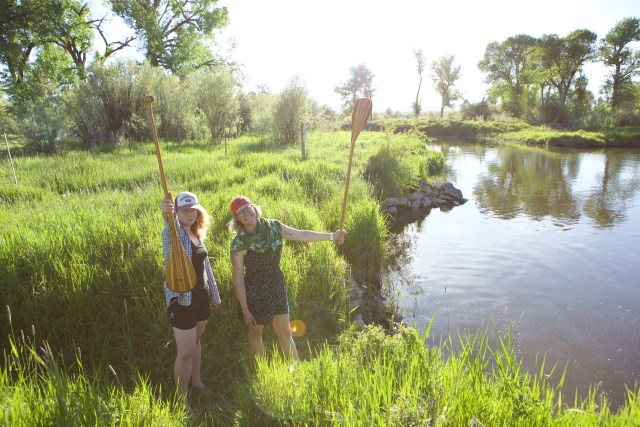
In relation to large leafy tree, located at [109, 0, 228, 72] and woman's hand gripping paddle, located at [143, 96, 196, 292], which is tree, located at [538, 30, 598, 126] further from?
woman's hand gripping paddle, located at [143, 96, 196, 292]

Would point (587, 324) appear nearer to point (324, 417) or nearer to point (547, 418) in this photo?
point (547, 418)

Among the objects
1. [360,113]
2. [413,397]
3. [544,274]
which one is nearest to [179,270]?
[413,397]

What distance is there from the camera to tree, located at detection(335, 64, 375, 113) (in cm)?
6469

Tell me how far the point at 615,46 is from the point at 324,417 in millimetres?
56254

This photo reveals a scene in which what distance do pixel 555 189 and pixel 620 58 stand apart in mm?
40038

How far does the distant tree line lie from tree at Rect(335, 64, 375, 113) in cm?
2449

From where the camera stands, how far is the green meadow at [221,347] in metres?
2.37

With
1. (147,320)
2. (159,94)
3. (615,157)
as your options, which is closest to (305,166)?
(147,320)

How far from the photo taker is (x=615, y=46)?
41.6 metres

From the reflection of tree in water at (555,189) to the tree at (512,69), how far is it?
3284 centimetres

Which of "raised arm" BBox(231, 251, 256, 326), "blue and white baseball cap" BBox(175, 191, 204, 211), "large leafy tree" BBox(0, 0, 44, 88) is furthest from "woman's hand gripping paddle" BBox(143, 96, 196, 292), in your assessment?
"large leafy tree" BBox(0, 0, 44, 88)

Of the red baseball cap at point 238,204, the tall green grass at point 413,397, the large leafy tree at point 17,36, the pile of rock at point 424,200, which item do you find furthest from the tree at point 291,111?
the large leafy tree at point 17,36

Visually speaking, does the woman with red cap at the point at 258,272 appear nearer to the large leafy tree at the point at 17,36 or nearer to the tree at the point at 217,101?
the tree at the point at 217,101

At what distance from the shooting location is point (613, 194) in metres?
14.2
